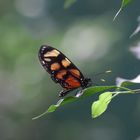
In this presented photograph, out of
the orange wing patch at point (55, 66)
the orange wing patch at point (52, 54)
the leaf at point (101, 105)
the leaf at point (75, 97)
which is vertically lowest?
the leaf at point (101, 105)

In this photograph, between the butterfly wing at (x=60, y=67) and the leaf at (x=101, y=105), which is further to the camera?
the butterfly wing at (x=60, y=67)

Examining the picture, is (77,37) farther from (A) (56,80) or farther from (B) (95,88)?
(B) (95,88)

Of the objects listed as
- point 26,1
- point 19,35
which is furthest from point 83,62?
point 26,1

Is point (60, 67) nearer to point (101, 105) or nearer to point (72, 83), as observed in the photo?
point (72, 83)

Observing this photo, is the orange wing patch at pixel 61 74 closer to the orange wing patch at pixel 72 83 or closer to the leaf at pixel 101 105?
the orange wing patch at pixel 72 83

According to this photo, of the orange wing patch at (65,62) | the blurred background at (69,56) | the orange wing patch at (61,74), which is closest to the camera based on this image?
the orange wing patch at (65,62)

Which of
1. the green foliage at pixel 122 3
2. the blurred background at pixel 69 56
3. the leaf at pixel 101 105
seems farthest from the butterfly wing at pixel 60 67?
the blurred background at pixel 69 56
